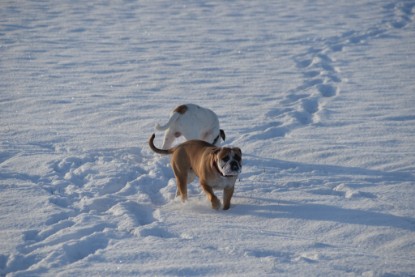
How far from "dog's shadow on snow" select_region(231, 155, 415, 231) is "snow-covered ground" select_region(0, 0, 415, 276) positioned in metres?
0.03

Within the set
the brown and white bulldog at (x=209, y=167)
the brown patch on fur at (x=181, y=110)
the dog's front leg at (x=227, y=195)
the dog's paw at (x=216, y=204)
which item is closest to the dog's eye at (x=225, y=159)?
the brown and white bulldog at (x=209, y=167)

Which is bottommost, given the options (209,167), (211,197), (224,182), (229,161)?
(211,197)

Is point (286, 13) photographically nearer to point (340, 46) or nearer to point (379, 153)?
point (340, 46)

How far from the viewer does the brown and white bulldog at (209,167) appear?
5461 millimetres

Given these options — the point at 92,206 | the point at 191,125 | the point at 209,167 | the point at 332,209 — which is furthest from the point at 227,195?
the point at 191,125

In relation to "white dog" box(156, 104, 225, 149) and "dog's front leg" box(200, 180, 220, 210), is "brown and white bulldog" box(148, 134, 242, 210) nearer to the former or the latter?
"dog's front leg" box(200, 180, 220, 210)

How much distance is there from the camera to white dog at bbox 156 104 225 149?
753 cm

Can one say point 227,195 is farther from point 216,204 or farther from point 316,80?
point 316,80

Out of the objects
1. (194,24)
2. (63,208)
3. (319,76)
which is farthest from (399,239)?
(194,24)

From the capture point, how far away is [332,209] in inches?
218

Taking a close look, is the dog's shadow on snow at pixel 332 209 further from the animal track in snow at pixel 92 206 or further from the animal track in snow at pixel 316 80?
the animal track in snow at pixel 316 80

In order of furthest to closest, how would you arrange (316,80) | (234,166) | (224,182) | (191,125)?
(316,80)
(191,125)
(224,182)
(234,166)

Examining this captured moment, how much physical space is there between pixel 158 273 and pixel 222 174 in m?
1.65

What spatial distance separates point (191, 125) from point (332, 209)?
8.84ft
